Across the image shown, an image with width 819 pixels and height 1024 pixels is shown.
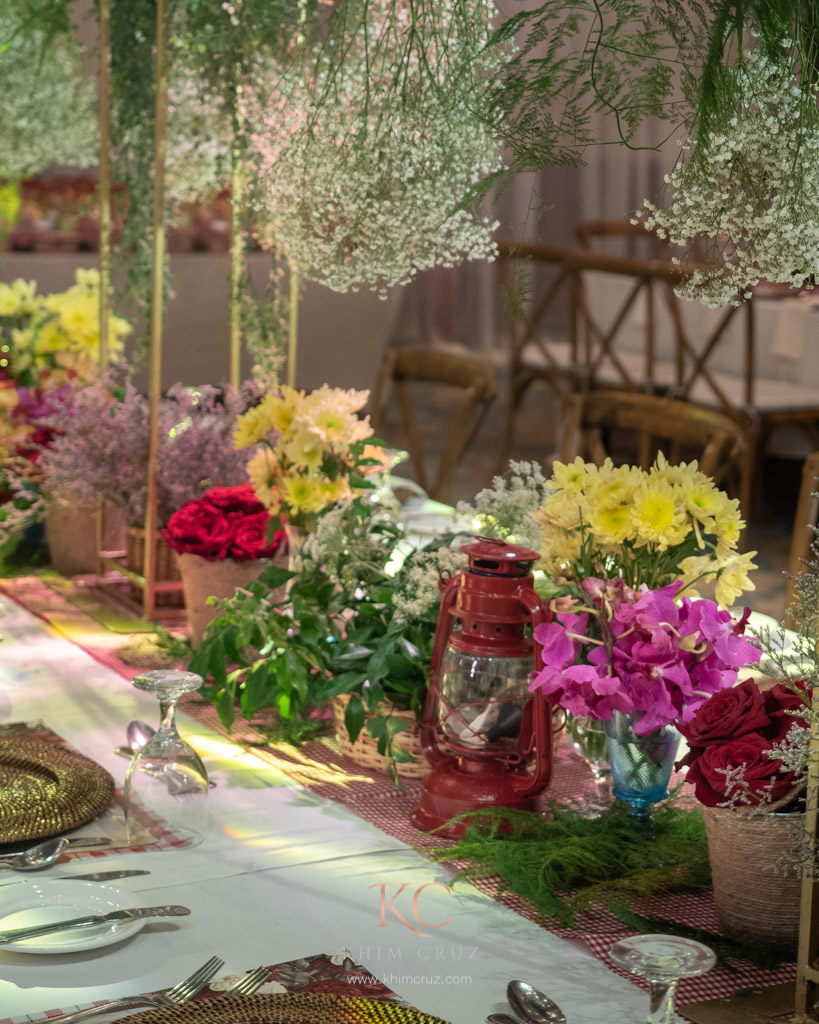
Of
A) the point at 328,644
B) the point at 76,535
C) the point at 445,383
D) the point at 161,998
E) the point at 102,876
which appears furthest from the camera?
the point at 445,383

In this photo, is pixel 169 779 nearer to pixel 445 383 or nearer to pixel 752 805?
pixel 752 805

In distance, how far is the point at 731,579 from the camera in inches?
53.1

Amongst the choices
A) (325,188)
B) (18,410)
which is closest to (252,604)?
(325,188)

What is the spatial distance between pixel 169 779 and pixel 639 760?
45cm

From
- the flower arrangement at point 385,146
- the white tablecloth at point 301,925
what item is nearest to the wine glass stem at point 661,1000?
the white tablecloth at point 301,925

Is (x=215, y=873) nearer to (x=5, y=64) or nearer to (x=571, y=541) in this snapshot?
(x=571, y=541)

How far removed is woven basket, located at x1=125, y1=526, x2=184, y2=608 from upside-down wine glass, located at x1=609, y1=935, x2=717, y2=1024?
4.57 feet

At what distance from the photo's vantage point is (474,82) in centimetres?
129

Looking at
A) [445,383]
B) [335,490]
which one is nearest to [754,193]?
[335,490]

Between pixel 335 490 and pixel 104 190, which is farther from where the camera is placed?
pixel 104 190

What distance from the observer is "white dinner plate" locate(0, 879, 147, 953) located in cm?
102

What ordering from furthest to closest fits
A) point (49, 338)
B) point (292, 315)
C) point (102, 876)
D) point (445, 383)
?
1. point (445, 383)
2. point (49, 338)
3. point (292, 315)
4. point (102, 876)

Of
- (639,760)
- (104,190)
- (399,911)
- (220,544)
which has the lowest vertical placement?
(399,911)

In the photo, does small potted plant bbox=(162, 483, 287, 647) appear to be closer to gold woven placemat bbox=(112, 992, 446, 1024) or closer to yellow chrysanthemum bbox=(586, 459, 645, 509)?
yellow chrysanthemum bbox=(586, 459, 645, 509)
